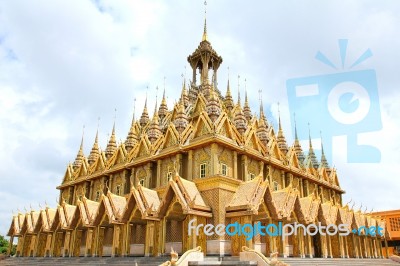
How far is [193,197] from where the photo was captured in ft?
56.1

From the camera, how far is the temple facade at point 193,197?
688 inches

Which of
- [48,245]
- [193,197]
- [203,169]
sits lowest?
[48,245]

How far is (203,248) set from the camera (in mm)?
16922

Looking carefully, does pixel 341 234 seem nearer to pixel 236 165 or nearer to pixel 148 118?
pixel 236 165

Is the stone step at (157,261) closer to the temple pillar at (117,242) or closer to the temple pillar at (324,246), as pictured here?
the temple pillar at (117,242)

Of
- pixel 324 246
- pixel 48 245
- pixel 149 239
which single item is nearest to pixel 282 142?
pixel 324 246

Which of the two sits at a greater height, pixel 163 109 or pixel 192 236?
pixel 163 109

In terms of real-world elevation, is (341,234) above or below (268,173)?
below

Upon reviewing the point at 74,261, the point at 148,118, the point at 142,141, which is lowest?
the point at 74,261

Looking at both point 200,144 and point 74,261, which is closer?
point 200,144

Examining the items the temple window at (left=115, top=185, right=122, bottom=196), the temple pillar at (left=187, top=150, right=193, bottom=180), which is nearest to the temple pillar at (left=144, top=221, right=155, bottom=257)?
the temple pillar at (left=187, top=150, right=193, bottom=180)

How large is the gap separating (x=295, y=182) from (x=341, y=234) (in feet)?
15.2

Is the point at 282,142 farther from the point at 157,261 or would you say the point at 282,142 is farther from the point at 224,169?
the point at 157,261

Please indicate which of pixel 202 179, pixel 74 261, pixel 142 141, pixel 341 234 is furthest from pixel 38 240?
pixel 341 234
